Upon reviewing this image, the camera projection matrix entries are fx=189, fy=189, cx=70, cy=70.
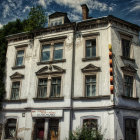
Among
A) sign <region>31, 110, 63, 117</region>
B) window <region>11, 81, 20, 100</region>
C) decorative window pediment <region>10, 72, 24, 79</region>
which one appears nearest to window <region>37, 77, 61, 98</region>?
sign <region>31, 110, 63, 117</region>

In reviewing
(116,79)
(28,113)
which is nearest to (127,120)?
(116,79)

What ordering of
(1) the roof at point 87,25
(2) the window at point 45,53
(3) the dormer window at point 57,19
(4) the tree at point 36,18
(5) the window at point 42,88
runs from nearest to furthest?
(1) the roof at point 87,25
(5) the window at point 42,88
(2) the window at point 45,53
(3) the dormer window at point 57,19
(4) the tree at point 36,18

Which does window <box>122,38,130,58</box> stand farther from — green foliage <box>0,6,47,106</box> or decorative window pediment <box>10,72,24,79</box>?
decorative window pediment <box>10,72,24,79</box>

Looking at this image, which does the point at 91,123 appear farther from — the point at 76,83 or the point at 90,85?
the point at 76,83

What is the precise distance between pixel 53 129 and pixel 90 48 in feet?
25.3

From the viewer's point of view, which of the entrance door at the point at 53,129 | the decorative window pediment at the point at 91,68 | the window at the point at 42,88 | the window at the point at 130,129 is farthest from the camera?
the window at the point at 42,88

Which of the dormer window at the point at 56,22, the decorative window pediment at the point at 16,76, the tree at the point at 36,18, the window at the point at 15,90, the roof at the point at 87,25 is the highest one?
the tree at the point at 36,18

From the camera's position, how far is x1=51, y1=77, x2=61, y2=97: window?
16.6 meters

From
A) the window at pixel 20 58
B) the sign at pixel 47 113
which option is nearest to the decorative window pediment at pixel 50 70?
the window at pixel 20 58

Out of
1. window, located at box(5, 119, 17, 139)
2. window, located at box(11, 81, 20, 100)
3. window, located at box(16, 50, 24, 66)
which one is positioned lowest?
window, located at box(5, 119, 17, 139)

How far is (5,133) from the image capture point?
17.7 metres

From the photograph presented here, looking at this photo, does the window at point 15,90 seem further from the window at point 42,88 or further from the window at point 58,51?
the window at point 58,51

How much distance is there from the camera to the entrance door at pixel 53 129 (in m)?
15.5

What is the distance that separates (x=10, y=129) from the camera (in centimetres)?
1777
